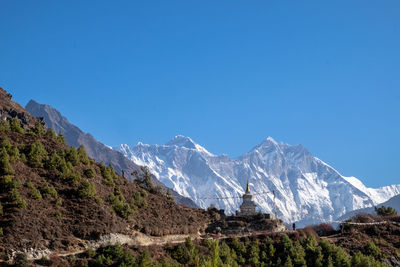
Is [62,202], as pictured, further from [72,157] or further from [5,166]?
[72,157]

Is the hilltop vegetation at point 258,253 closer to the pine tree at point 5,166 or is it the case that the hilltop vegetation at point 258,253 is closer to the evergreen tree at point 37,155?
the pine tree at point 5,166

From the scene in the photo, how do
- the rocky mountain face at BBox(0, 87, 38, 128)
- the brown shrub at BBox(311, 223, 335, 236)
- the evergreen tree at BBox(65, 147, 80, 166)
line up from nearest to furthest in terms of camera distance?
the evergreen tree at BBox(65, 147, 80, 166), the brown shrub at BBox(311, 223, 335, 236), the rocky mountain face at BBox(0, 87, 38, 128)

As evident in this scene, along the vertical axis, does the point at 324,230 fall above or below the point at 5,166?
below

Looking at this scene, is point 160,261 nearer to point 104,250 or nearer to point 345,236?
point 104,250

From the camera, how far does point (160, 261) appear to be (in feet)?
145

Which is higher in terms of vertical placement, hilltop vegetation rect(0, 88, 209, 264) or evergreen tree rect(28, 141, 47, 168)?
evergreen tree rect(28, 141, 47, 168)

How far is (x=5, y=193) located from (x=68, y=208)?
20.0ft

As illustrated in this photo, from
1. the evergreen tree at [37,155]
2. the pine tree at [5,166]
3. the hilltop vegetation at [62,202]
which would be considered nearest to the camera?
the hilltop vegetation at [62,202]

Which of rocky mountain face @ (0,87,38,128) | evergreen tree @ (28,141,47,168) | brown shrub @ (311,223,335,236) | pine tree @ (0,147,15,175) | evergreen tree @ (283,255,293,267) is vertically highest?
rocky mountain face @ (0,87,38,128)

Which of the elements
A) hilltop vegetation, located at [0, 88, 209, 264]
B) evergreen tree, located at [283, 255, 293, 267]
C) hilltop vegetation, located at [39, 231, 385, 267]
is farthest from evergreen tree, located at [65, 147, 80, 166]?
evergreen tree, located at [283, 255, 293, 267]

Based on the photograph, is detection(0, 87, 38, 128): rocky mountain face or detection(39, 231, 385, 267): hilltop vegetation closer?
detection(39, 231, 385, 267): hilltop vegetation

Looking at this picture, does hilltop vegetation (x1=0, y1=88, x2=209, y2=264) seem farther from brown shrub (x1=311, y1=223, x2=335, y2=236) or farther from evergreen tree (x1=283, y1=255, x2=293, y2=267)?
brown shrub (x1=311, y1=223, x2=335, y2=236)

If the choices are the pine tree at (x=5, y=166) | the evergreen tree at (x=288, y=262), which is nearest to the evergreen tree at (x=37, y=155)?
the pine tree at (x=5, y=166)

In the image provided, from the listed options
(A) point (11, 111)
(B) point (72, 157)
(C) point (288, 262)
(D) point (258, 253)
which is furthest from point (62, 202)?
(A) point (11, 111)
